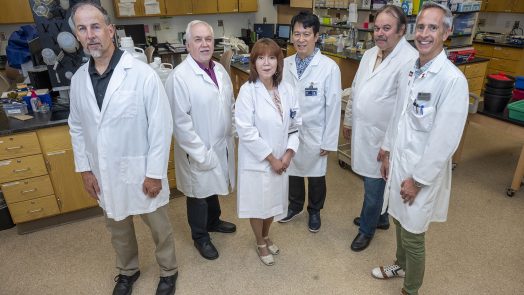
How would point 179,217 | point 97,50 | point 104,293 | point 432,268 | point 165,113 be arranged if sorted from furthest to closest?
point 179,217 < point 432,268 < point 104,293 < point 165,113 < point 97,50

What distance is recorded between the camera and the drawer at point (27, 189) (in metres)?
2.25

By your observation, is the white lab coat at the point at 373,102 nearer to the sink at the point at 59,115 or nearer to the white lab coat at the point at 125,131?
the white lab coat at the point at 125,131

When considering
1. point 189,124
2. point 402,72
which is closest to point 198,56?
point 189,124

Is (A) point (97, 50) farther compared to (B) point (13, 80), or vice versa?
(B) point (13, 80)

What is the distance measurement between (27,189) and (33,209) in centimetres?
16

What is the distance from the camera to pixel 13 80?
361 cm

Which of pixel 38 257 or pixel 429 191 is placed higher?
pixel 429 191

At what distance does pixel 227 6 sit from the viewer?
18.7 feet

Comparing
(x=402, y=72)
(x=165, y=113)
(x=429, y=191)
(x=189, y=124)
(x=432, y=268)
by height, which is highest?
(x=402, y=72)

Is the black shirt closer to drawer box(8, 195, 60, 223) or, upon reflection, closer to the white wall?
drawer box(8, 195, 60, 223)

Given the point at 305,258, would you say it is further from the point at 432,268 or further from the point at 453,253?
the point at 453,253

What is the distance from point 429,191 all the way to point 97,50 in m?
1.55

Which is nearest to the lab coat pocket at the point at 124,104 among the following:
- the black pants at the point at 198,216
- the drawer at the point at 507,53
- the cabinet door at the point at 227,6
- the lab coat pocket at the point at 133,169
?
the lab coat pocket at the point at 133,169

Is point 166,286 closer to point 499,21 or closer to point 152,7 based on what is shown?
point 152,7
